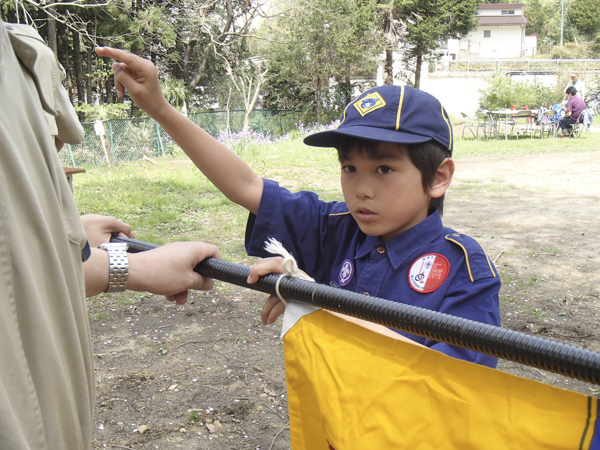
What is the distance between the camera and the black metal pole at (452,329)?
2.85ft

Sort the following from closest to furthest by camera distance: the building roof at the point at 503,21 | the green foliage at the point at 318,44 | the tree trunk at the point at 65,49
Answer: the tree trunk at the point at 65,49
the green foliage at the point at 318,44
the building roof at the point at 503,21

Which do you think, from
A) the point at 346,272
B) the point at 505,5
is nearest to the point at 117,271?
the point at 346,272

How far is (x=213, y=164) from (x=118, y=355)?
2527 millimetres

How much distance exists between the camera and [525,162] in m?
12.8

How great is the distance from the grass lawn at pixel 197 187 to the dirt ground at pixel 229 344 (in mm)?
1487

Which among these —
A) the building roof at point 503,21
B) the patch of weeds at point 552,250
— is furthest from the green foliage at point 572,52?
the patch of weeds at point 552,250

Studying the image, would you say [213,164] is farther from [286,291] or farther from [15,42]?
[15,42]

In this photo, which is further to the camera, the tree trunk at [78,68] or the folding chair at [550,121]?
the folding chair at [550,121]

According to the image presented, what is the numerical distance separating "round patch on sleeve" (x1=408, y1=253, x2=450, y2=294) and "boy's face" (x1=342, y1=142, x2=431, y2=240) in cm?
13

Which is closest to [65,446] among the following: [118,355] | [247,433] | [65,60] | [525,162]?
[247,433]

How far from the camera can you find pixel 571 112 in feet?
56.4

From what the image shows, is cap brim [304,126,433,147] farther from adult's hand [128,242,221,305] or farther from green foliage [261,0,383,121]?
green foliage [261,0,383,121]

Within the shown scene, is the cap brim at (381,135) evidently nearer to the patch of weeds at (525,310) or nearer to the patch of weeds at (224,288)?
the patch of weeds at (525,310)

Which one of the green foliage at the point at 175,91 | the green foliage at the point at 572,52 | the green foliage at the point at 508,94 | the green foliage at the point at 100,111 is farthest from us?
the green foliage at the point at 572,52
